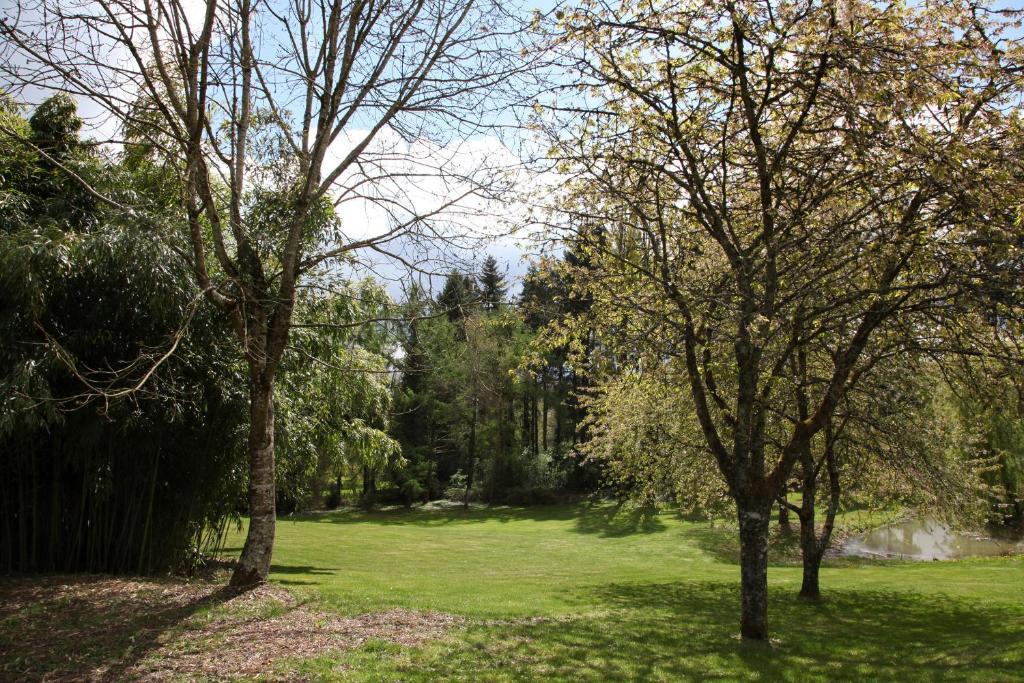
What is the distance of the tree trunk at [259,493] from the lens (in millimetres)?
8555

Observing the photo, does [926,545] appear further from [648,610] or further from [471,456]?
[471,456]

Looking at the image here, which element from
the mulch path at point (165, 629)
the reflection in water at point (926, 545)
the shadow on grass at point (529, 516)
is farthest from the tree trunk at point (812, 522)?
the shadow on grass at point (529, 516)

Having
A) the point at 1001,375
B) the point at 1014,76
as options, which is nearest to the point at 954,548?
the point at 1001,375

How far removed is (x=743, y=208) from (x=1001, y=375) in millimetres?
3092

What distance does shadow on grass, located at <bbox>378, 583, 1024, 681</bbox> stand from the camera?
6.61 metres

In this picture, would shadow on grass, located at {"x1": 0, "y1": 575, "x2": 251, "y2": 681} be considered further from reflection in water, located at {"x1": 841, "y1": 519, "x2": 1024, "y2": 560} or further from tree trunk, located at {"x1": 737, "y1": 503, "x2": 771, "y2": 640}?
reflection in water, located at {"x1": 841, "y1": 519, "x2": 1024, "y2": 560}

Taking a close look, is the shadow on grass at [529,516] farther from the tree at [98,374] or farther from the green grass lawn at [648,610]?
the tree at [98,374]

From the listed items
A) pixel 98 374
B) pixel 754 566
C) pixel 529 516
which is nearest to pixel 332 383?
pixel 98 374

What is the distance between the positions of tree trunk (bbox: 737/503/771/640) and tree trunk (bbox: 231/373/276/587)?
573 centimetres

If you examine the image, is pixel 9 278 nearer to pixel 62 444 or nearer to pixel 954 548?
pixel 62 444

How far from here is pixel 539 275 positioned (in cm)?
959

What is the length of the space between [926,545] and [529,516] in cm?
1710

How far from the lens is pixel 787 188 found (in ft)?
24.7

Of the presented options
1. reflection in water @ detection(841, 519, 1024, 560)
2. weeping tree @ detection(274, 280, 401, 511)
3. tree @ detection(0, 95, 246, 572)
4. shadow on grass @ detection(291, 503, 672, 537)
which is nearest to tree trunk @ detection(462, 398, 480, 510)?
shadow on grass @ detection(291, 503, 672, 537)
